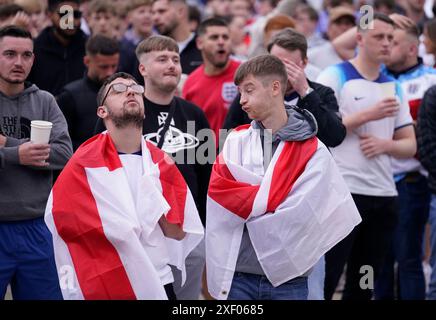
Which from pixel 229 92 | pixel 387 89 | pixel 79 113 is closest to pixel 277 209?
pixel 387 89

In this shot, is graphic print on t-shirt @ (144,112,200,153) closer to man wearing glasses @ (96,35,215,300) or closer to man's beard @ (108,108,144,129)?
man wearing glasses @ (96,35,215,300)

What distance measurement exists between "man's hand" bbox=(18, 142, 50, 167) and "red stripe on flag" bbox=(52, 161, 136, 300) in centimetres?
68

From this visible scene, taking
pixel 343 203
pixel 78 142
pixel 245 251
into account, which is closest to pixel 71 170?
pixel 245 251

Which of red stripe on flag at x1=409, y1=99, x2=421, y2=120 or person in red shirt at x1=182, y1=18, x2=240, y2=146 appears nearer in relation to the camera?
person in red shirt at x1=182, y1=18, x2=240, y2=146

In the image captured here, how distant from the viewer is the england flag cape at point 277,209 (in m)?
5.69

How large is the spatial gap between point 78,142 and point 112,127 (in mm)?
1983

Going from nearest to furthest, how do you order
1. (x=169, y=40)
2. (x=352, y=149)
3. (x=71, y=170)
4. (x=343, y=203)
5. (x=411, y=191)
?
(x=71, y=170) → (x=343, y=203) → (x=169, y=40) → (x=352, y=149) → (x=411, y=191)

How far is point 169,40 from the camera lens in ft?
23.0

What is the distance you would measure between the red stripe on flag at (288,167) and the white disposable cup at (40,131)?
4.62ft

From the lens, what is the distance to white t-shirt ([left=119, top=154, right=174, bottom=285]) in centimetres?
555

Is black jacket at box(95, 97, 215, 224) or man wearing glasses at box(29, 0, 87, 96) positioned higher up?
man wearing glasses at box(29, 0, 87, 96)

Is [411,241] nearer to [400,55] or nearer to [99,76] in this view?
[400,55]

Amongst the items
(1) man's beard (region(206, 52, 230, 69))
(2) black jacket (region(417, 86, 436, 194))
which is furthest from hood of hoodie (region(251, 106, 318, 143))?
(1) man's beard (region(206, 52, 230, 69))

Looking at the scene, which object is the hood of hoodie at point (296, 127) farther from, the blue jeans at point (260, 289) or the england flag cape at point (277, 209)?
the blue jeans at point (260, 289)
